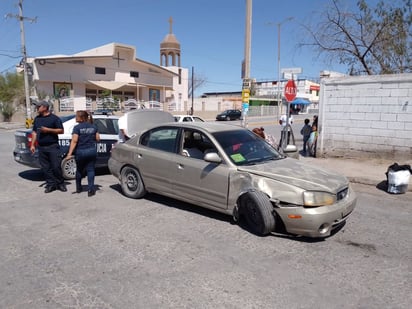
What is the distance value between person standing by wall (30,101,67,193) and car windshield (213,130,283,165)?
322cm

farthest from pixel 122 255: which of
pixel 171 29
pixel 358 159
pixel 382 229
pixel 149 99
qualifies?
pixel 171 29

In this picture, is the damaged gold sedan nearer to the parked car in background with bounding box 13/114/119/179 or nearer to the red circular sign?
the parked car in background with bounding box 13/114/119/179

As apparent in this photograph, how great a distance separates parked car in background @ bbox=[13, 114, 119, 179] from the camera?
285 inches

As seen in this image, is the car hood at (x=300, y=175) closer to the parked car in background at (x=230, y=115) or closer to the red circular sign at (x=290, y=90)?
the red circular sign at (x=290, y=90)

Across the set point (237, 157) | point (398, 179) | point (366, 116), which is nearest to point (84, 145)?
point (237, 157)

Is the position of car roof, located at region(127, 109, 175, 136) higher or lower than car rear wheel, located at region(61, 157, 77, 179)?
higher

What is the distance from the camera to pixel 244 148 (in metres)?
5.20

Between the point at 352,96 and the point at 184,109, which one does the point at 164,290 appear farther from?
the point at 184,109

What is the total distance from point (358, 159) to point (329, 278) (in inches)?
302

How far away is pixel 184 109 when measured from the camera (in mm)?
42562

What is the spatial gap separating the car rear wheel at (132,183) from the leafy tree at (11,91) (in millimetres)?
29760

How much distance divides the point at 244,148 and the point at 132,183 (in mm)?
2255

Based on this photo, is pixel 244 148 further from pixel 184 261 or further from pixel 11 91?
pixel 11 91

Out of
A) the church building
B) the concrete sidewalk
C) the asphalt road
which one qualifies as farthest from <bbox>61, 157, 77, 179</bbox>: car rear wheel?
the church building
